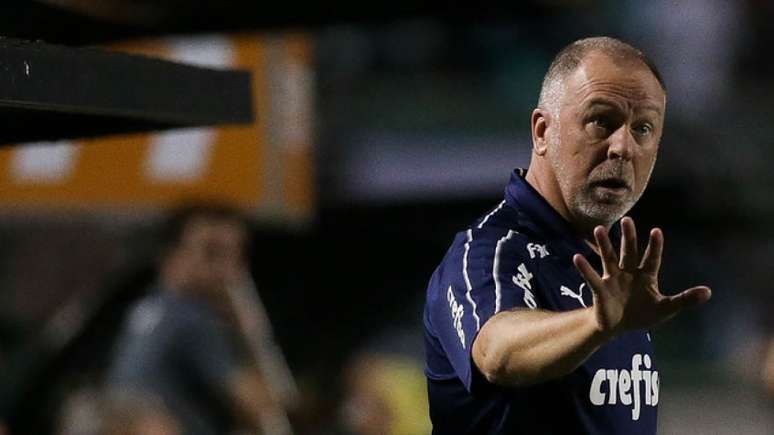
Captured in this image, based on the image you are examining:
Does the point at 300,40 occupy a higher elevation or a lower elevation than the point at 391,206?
higher

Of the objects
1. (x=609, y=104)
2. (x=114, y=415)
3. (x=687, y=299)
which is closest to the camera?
(x=687, y=299)

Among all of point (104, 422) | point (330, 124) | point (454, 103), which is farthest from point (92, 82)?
point (454, 103)

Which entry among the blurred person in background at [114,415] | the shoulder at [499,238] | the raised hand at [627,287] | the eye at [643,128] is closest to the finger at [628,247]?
the raised hand at [627,287]

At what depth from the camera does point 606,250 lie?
9.08ft

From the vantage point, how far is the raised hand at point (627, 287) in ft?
9.02

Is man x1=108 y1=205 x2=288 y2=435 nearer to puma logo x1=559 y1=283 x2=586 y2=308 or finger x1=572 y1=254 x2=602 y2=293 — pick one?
puma logo x1=559 y1=283 x2=586 y2=308

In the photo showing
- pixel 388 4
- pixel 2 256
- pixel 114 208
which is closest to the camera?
pixel 388 4

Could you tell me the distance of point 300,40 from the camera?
22.7ft

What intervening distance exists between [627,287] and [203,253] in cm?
380

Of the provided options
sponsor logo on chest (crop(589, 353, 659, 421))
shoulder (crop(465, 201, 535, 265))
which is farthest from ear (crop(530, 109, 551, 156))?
sponsor logo on chest (crop(589, 353, 659, 421))

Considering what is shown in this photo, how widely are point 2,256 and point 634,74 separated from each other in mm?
6596

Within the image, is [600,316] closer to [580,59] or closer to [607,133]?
[607,133]

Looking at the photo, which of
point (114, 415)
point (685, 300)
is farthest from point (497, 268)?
point (114, 415)

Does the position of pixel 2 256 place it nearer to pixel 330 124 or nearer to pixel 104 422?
pixel 330 124
